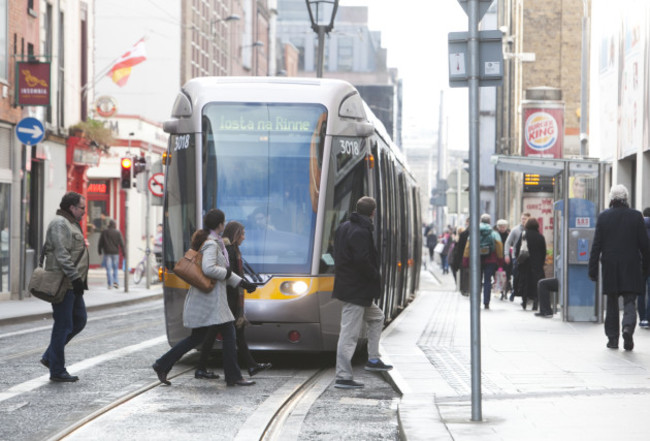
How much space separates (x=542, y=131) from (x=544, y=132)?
57 millimetres

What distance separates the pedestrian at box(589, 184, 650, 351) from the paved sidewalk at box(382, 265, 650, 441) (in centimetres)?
35

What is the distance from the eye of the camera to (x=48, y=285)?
11.2m

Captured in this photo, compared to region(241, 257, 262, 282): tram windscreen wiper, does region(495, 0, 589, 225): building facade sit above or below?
above

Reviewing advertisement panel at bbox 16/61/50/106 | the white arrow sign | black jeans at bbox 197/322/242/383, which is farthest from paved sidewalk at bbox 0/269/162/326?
black jeans at bbox 197/322/242/383

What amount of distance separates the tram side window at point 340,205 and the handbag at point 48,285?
2739mm

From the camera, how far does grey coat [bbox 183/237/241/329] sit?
11047 mm

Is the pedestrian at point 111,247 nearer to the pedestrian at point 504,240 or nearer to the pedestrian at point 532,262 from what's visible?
the pedestrian at point 504,240

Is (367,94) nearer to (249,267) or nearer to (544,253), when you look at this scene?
(544,253)

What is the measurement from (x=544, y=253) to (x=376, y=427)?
1413 centimetres

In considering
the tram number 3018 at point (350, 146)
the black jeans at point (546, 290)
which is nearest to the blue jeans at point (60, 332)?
the tram number 3018 at point (350, 146)

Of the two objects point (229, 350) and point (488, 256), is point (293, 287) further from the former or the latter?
point (488, 256)

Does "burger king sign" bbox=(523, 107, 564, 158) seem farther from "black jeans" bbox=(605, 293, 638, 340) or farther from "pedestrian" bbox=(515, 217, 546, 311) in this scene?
"black jeans" bbox=(605, 293, 638, 340)

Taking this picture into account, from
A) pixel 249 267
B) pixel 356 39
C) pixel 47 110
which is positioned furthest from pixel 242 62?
pixel 249 267

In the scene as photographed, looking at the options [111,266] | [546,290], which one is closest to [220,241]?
[546,290]
